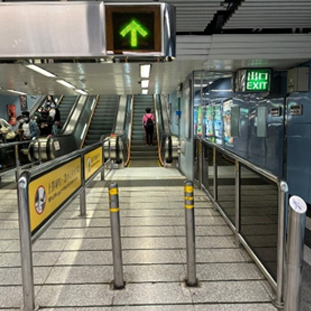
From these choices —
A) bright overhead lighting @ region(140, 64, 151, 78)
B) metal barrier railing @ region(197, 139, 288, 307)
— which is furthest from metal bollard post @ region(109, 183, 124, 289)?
bright overhead lighting @ region(140, 64, 151, 78)

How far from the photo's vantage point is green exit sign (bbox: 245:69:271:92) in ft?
17.3

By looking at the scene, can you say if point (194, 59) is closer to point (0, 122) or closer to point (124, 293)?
point (124, 293)

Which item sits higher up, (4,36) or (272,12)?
(272,12)

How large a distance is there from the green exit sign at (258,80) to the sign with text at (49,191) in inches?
141

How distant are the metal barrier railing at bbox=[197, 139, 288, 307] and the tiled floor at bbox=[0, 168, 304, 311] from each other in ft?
0.47

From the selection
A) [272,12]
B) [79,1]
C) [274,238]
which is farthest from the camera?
[272,12]

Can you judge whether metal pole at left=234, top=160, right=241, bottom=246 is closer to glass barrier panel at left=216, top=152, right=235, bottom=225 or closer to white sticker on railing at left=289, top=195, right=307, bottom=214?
glass barrier panel at left=216, top=152, right=235, bottom=225

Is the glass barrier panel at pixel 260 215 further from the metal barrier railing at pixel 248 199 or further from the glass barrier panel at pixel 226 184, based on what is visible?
the glass barrier panel at pixel 226 184

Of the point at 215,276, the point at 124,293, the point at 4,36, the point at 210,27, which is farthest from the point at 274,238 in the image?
the point at 210,27

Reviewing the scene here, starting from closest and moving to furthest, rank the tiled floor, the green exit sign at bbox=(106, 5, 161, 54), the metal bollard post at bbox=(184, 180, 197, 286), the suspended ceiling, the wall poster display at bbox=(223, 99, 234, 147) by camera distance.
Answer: the tiled floor
the metal bollard post at bbox=(184, 180, 197, 286)
the green exit sign at bbox=(106, 5, 161, 54)
the suspended ceiling
the wall poster display at bbox=(223, 99, 234, 147)

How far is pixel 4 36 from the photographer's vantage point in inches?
104

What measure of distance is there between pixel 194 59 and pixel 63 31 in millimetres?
2222

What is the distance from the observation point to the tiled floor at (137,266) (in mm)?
2084

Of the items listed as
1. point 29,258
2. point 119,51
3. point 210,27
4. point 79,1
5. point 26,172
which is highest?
point 210,27
